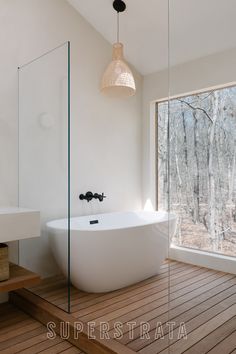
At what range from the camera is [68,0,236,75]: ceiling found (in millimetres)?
2250

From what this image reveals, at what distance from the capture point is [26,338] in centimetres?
210

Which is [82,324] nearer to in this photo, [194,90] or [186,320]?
[186,320]

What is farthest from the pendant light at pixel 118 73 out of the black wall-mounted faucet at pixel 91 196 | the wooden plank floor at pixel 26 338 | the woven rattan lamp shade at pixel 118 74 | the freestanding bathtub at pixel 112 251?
the wooden plank floor at pixel 26 338

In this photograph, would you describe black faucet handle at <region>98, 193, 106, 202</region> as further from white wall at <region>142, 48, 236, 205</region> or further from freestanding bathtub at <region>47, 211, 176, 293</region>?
freestanding bathtub at <region>47, 211, 176, 293</region>

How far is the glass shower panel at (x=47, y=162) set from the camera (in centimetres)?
250

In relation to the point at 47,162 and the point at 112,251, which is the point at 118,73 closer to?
the point at 47,162

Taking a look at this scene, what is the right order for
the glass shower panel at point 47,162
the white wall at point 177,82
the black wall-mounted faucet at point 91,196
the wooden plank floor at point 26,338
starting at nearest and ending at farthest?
1. the wooden plank floor at point 26,338
2. the white wall at point 177,82
3. the glass shower panel at point 47,162
4. the black wall-mounted faucet at point 91,196

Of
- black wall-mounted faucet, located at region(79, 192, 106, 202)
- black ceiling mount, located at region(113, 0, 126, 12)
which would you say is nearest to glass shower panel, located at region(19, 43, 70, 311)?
black wall-mounted faucet, located at region(79, 192, 106, 202)

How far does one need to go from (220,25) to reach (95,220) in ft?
7.50

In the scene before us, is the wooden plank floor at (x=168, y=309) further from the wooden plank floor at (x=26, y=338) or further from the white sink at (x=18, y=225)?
the white sink at (x=18, y=225)

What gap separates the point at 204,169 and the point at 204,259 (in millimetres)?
745

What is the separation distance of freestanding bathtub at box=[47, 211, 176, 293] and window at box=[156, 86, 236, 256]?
254 millimetres

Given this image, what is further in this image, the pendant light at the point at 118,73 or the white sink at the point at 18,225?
the pendant light at the point at 118,73

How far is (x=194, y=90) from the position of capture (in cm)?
253
